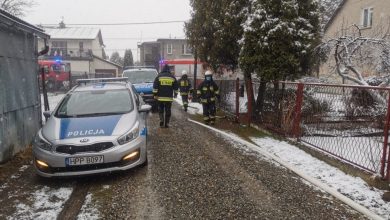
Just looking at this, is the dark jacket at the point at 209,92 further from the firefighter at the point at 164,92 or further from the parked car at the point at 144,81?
the parked car at the point at 144,81

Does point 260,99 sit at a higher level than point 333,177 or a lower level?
higher

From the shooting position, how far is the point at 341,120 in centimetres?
780

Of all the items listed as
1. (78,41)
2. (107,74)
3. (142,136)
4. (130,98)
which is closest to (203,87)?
(130,98)

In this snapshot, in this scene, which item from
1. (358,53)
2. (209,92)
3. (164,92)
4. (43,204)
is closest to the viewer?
(43,204)

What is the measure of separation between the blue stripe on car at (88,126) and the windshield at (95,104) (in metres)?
0.35

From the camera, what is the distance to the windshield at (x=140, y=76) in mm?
17219

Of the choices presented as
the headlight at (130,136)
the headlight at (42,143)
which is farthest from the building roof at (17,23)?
the headlight at (130,136)

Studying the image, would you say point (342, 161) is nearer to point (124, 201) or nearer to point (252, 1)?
point (124, 201)

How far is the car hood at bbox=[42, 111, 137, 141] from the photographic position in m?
6.20

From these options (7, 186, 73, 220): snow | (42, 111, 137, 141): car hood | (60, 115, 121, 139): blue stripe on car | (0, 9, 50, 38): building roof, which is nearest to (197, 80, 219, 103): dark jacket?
(0, 9, 50, 38): building roof

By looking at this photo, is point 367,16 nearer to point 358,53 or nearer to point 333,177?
point 358,53

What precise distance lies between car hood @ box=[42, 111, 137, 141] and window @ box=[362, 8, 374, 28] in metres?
24.1

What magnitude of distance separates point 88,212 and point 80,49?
2121 inches

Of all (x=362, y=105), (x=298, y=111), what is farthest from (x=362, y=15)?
(x=362, y=105)
